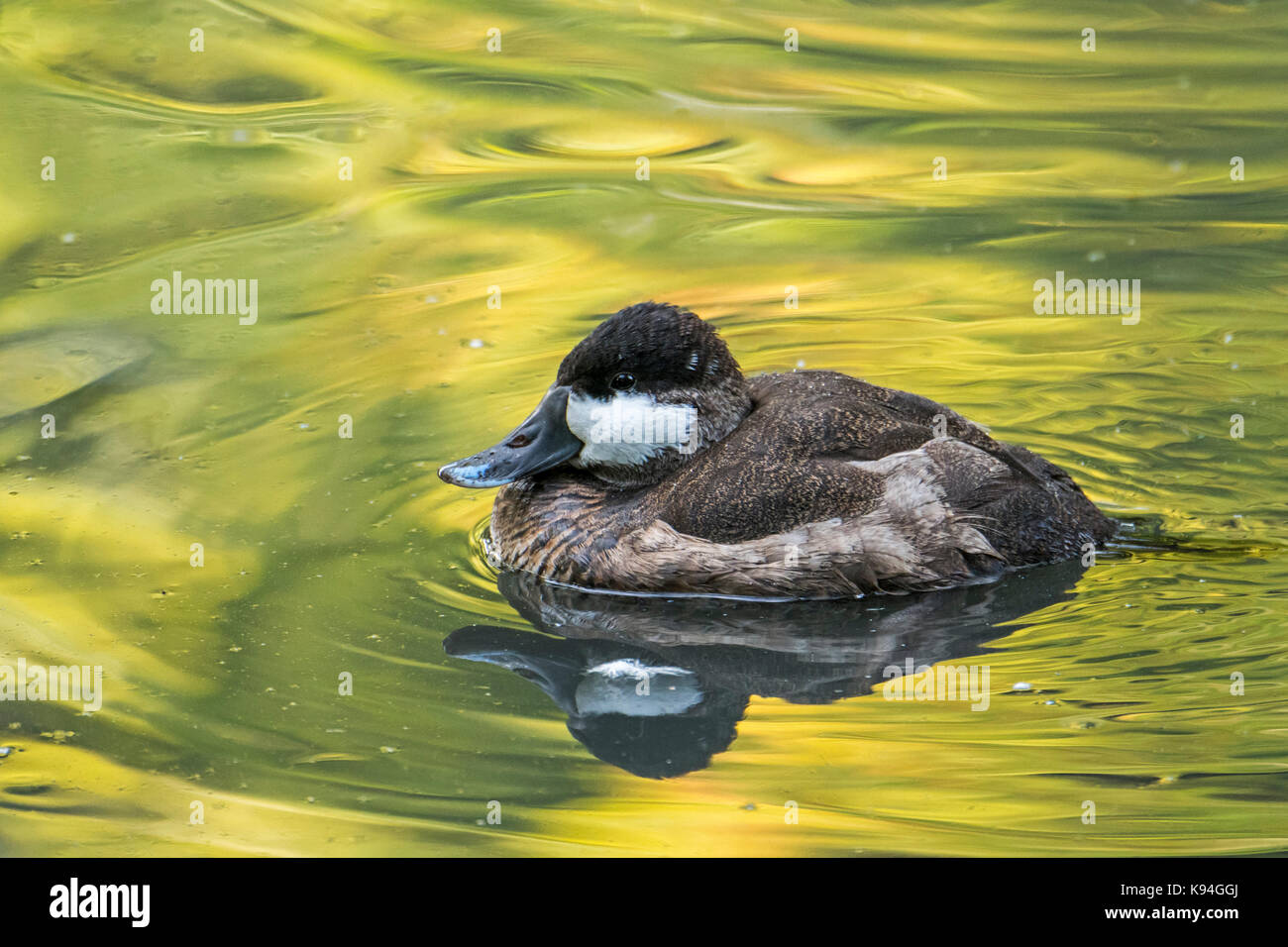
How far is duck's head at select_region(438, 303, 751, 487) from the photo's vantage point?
6.74 m

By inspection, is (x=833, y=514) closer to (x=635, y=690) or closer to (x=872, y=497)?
Answer: (x=872, y=497)

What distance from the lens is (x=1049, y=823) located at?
16.3ft

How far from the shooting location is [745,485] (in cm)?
639

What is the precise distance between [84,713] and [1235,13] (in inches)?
442

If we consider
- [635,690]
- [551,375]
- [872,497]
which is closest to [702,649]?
[635,690]

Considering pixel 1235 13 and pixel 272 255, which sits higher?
pixel 1235 13

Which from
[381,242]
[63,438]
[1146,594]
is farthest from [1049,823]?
[381,242]

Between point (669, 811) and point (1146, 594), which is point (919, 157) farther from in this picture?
point (669, 811)

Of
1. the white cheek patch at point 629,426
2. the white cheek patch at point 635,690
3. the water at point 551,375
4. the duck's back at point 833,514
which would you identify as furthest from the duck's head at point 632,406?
the white cheek patch at point 635,690

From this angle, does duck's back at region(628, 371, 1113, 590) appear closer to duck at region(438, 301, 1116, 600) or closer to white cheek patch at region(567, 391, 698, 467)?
duck at region(438, 301, 1116, 600)

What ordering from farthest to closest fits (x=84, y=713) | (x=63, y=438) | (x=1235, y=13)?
(x=1235, y=13) → (x=63, y=438) → (x=84, y=713)

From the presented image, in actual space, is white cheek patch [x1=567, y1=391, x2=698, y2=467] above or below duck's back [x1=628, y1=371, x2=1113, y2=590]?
above

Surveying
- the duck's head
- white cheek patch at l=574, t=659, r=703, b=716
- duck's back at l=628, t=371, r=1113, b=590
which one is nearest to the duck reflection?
white cheek patch at l=574, t=659, r=703, b=716

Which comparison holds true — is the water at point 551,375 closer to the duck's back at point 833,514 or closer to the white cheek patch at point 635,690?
the white cheek patch at point 635,690
